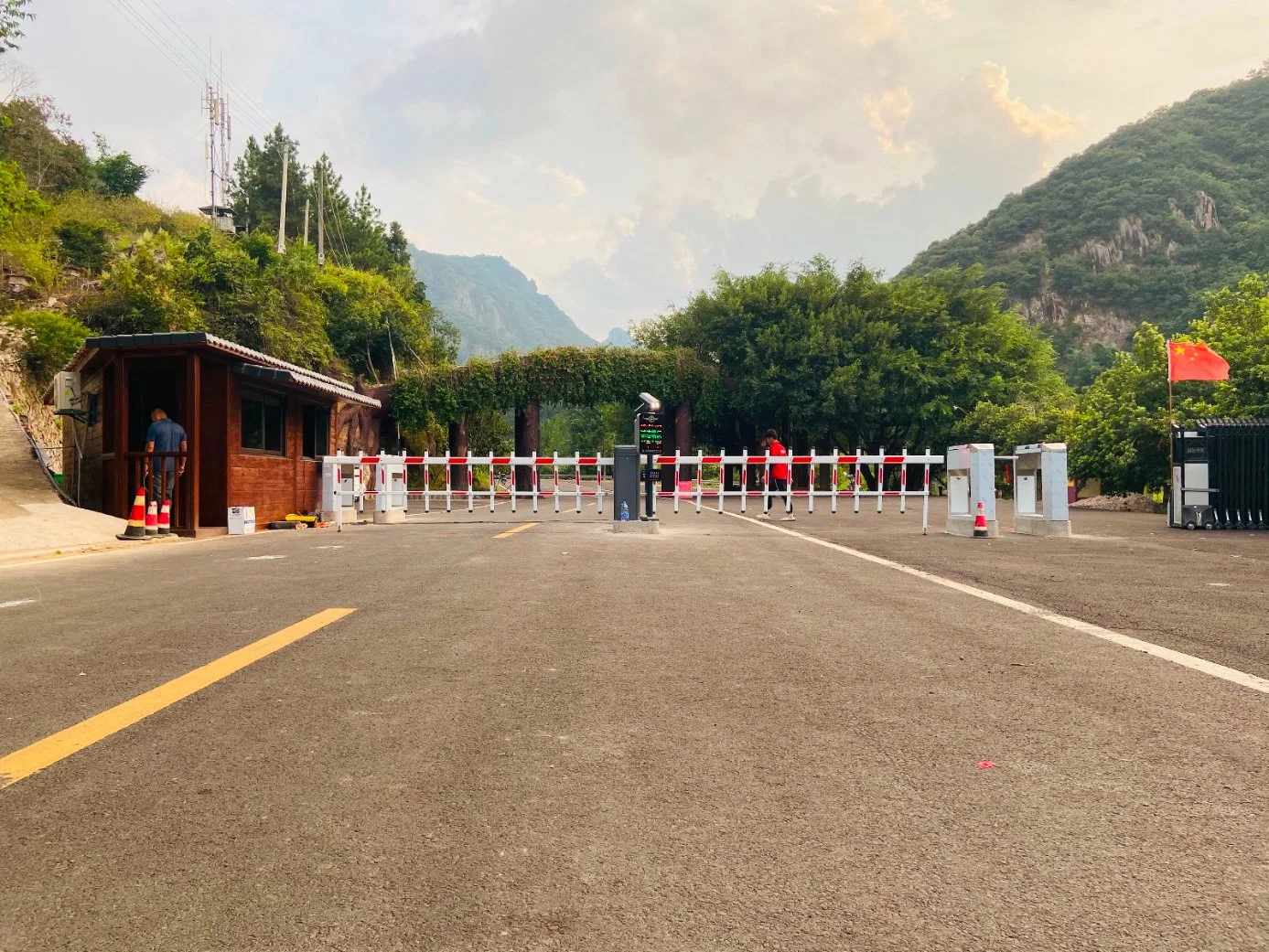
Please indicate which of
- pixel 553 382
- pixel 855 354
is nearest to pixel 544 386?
pixel 553 382

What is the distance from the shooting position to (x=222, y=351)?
15.0 m

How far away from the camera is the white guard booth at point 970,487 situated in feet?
45.1

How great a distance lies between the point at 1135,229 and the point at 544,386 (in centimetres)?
8329

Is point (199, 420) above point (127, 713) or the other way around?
above

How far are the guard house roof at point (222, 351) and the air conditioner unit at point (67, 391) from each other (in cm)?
33

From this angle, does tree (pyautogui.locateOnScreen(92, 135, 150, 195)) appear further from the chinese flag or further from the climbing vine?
the chinese flag

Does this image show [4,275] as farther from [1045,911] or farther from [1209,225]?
[1209,225]

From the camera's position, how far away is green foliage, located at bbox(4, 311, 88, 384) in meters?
26.0

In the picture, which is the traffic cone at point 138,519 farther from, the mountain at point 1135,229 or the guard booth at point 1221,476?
the mountain at point 1135,229

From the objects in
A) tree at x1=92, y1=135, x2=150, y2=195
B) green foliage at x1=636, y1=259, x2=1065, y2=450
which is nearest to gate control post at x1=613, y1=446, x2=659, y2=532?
green foliage at x1=636, y1=259, x2=1065, y2=450

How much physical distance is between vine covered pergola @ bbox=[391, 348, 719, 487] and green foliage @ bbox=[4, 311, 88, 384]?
39.5 feet

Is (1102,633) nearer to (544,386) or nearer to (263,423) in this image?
(263,423)

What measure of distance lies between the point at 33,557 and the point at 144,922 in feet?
36.7

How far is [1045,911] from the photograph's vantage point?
2141mm
